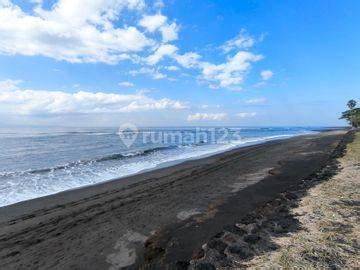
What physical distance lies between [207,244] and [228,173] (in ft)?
34.9

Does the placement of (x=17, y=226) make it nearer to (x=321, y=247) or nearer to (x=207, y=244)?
(x=207, y=244)

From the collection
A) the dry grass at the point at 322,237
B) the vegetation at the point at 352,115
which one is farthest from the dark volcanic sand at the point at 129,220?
the vegetation at the point at 352,115

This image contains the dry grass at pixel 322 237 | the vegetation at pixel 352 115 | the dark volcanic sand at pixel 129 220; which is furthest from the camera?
the vegetation at pixel 352 115

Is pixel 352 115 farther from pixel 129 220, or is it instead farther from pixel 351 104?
pixel 129 220

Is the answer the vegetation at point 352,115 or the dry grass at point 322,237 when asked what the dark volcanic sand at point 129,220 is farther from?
the vegetation at point 352,115

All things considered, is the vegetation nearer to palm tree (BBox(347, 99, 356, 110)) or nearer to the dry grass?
palm tree (BBox(347, 99, 356, 110))

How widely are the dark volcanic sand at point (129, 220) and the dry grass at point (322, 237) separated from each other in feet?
5.33

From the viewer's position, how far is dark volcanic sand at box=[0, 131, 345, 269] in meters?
6.88

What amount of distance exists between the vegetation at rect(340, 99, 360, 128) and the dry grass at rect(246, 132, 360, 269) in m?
75.5

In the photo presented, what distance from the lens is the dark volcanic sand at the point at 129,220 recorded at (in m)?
6.88

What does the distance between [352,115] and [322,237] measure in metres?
87.3

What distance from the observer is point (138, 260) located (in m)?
6.70

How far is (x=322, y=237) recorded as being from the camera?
7.03m

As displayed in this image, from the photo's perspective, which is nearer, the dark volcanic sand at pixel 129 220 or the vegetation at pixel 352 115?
the dark volcanic sand at pixel 129 220
